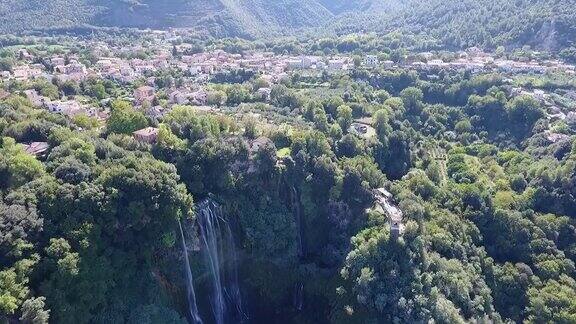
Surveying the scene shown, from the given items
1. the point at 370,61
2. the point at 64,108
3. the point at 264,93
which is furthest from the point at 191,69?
the point at 64,108

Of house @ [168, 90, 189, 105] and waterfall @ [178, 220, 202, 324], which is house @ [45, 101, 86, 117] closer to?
house @ [168, 90, 189, 105]

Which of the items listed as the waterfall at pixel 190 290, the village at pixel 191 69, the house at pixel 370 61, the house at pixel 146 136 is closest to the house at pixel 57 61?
the village at pixel 191 69

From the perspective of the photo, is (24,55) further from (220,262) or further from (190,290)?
(190,290)

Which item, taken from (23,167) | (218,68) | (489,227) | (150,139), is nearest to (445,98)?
(489,227)

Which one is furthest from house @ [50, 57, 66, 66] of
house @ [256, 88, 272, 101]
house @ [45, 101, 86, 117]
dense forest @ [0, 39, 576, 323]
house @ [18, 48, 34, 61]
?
house @ [256, 88, 272, 101]

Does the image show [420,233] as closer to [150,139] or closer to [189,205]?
[189,205]

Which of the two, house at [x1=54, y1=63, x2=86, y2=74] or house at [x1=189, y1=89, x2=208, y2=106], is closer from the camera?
house at [x1=189, y1=89, x2=208, y2=106]

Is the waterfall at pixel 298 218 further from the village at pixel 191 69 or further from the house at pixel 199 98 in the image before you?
the house at pixel 199 98
